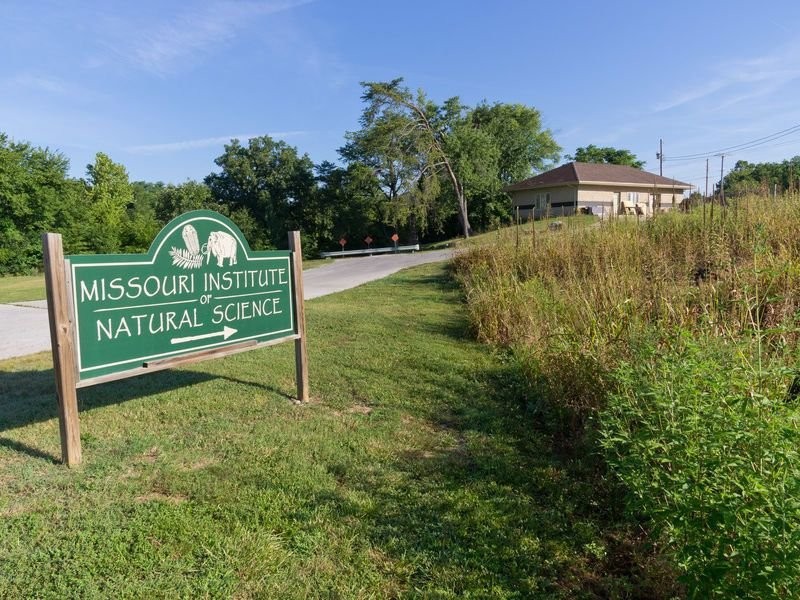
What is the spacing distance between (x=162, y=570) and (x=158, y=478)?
945 millimetres

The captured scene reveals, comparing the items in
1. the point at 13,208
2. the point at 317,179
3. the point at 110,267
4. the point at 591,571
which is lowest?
the point at 591,571

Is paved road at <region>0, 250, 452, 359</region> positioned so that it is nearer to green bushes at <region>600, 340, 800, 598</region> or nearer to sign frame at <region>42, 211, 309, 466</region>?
sign frame at <region>42, 211, 309, 466</region>

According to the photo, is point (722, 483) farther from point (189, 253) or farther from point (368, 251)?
point (368, 251)

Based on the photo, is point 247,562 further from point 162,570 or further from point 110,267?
point 110,267

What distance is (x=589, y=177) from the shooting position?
36469 millimetres

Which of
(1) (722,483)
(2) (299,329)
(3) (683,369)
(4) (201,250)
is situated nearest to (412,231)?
(2) (299,329)

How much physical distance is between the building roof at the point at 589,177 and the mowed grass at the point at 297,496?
1354 inches

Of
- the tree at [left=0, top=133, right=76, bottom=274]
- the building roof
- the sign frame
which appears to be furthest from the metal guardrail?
the sign frame

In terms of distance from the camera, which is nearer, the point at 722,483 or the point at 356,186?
the point at 722,483

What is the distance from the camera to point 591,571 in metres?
2.38

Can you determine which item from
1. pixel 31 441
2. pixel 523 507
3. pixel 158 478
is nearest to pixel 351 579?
pixel 523 507

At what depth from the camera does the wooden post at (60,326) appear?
311cm

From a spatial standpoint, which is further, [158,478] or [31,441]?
[31,441]

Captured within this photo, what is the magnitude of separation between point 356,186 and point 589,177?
17292 millimetres
